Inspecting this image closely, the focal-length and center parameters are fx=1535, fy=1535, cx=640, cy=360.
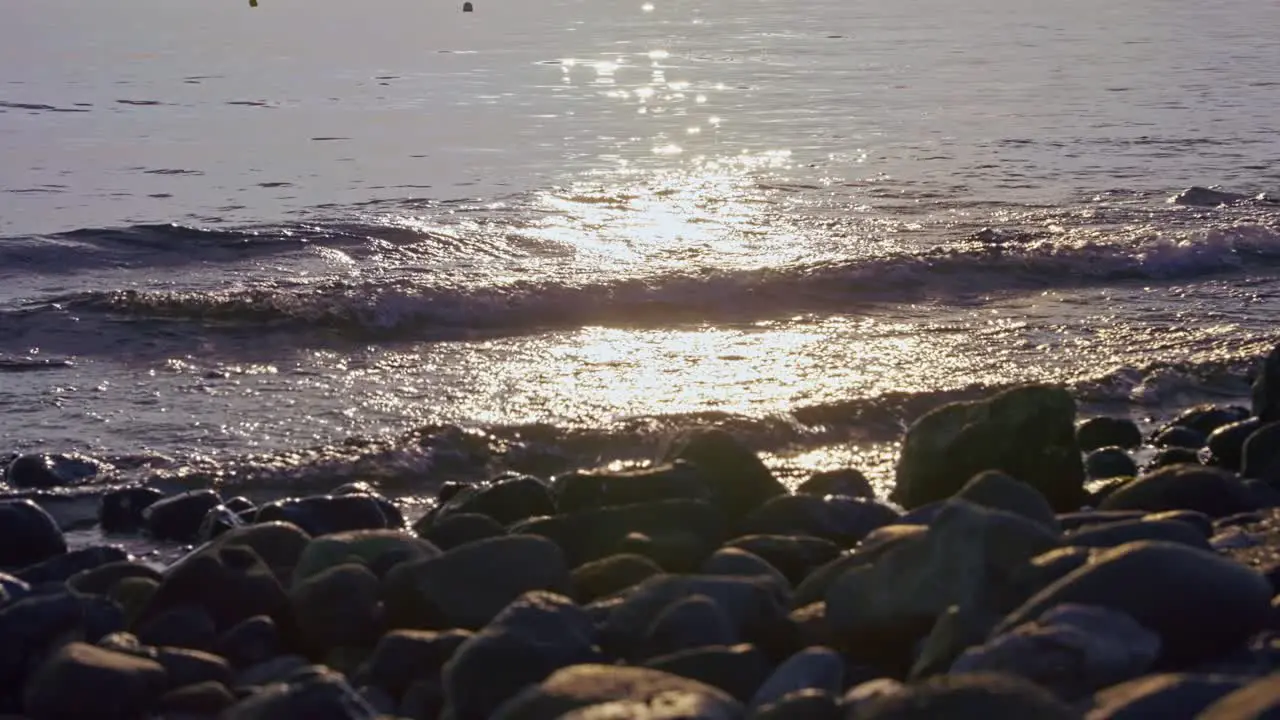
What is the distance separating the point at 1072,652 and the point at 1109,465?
3.07 m

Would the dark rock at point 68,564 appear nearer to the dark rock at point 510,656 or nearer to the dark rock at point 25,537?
the dark rock at point 25,537

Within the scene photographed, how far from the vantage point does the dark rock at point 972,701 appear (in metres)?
2.62

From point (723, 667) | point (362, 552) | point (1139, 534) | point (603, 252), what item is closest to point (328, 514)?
point (362, 552)

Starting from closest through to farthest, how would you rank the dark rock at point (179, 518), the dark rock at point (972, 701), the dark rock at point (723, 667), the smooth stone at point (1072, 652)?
the dark rock at point (972, 701) < the smooth stone at point (1072, 652) < the dark rock at point (723, 667) < the dark rock at point (179, 518)

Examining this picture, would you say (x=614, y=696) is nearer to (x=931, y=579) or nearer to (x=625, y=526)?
(x=931, y=579)

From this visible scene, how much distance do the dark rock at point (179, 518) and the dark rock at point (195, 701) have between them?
2.14m

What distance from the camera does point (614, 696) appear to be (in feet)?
9.73

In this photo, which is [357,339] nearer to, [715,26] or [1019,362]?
[1019,362]

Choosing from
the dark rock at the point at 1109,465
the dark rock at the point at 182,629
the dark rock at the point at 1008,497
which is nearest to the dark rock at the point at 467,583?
the dark rock at the point at 182,629

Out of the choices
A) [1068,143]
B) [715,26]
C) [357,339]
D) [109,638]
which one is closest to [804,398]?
[357,339]

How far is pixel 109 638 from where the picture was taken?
159 inches

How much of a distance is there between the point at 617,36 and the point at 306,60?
6.80m

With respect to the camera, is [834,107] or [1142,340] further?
[834,107]

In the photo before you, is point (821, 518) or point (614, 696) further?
point (821, 518)
